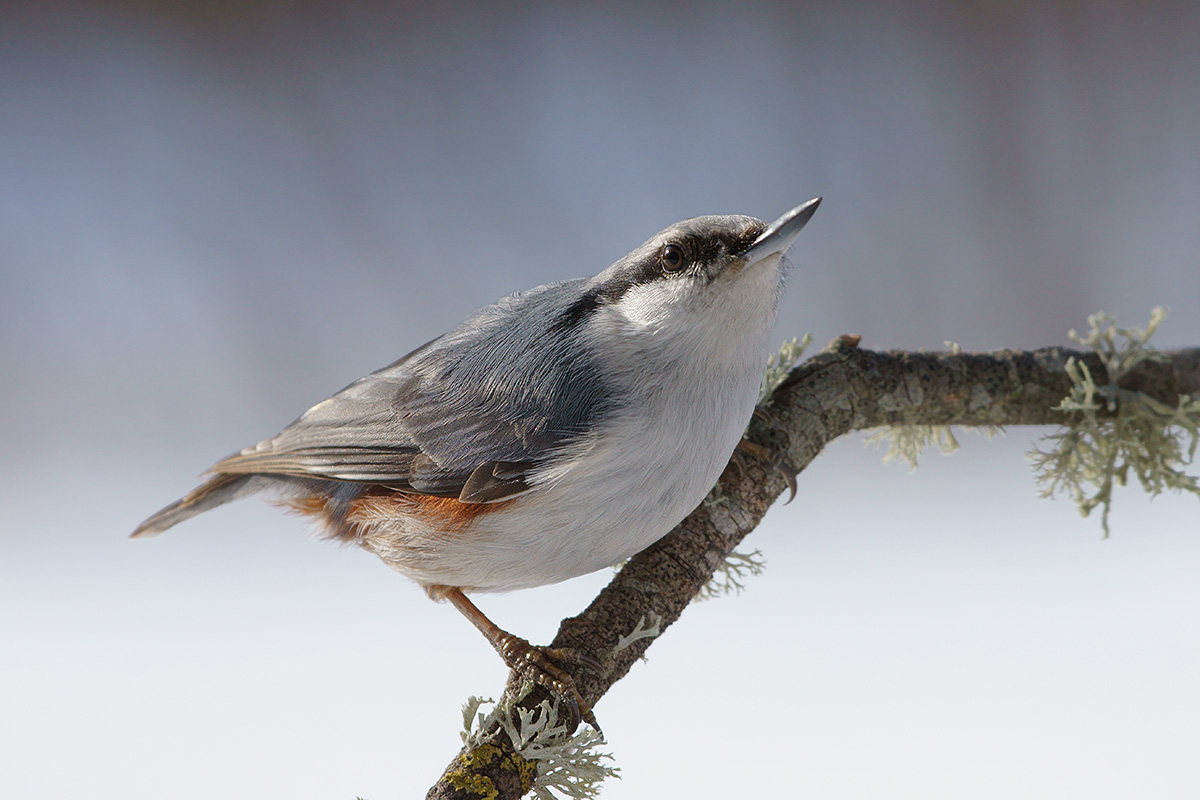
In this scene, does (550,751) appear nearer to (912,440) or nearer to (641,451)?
(641,451)

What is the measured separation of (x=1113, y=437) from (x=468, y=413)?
1416 mm

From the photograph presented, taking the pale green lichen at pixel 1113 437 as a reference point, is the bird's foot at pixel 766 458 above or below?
below

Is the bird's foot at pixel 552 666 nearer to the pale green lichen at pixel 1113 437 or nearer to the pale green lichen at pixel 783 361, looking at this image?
the pale green lichen at pixel 783 361

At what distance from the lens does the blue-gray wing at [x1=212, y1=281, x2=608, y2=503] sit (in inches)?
52.2

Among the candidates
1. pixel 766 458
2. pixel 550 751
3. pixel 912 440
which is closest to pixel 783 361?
pixel 766 458

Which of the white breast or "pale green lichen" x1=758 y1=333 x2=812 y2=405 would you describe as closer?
the white breast

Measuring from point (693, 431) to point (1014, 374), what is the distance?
3.11ft

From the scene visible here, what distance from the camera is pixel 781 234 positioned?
4.00 ft

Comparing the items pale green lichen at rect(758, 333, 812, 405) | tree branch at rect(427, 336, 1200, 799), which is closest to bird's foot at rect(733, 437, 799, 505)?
tree branch at rect(427, 336, 1200, 799)

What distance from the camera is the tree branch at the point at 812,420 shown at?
4.68 feet

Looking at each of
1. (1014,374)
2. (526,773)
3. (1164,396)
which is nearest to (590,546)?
(526,773)

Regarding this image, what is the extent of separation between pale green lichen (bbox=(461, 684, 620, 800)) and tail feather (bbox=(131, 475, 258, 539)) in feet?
2.29

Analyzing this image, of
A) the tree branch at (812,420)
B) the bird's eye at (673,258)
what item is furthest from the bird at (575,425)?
the tree branch at (812,420)

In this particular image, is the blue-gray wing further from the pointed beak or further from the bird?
the pointed beak
